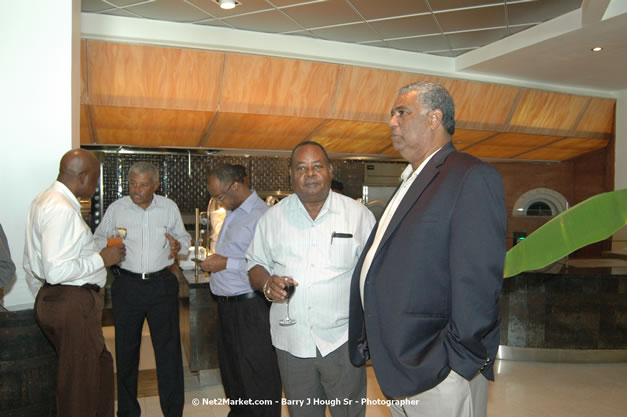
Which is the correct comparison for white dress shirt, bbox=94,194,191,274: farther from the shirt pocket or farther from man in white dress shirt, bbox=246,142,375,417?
the shirt pocket

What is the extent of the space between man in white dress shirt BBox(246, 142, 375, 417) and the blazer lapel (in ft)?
1.98

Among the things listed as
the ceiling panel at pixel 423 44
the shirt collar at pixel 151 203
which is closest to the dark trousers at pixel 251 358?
the shirt collar at pixel 151 203

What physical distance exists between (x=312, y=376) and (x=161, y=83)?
3.85 meters

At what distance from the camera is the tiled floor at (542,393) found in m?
3.68

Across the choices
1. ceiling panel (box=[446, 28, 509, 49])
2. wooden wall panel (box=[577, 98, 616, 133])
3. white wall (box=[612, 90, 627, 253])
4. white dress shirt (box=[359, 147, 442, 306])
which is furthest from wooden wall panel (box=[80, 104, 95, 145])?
white wall (box=[612, 90, 627, 253])

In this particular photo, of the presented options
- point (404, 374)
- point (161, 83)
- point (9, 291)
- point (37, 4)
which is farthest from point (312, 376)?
point (161, 83)

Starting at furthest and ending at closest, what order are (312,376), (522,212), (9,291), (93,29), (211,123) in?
(522,212)
(211,123)
(93,29)
(9,291)
(312,376)

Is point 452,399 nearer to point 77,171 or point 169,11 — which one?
point 77,171

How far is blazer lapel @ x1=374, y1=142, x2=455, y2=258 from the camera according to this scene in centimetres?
158

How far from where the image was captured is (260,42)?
17.5 ft

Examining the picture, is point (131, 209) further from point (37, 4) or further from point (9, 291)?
point (37, 4)

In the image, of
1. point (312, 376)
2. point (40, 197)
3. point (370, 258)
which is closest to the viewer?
point (370, 258)

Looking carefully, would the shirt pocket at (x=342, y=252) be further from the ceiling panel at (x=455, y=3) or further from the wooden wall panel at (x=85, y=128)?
the wooden wall panel at (x=85, y=128)

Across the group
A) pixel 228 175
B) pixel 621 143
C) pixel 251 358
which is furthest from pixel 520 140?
pixel 251 358
